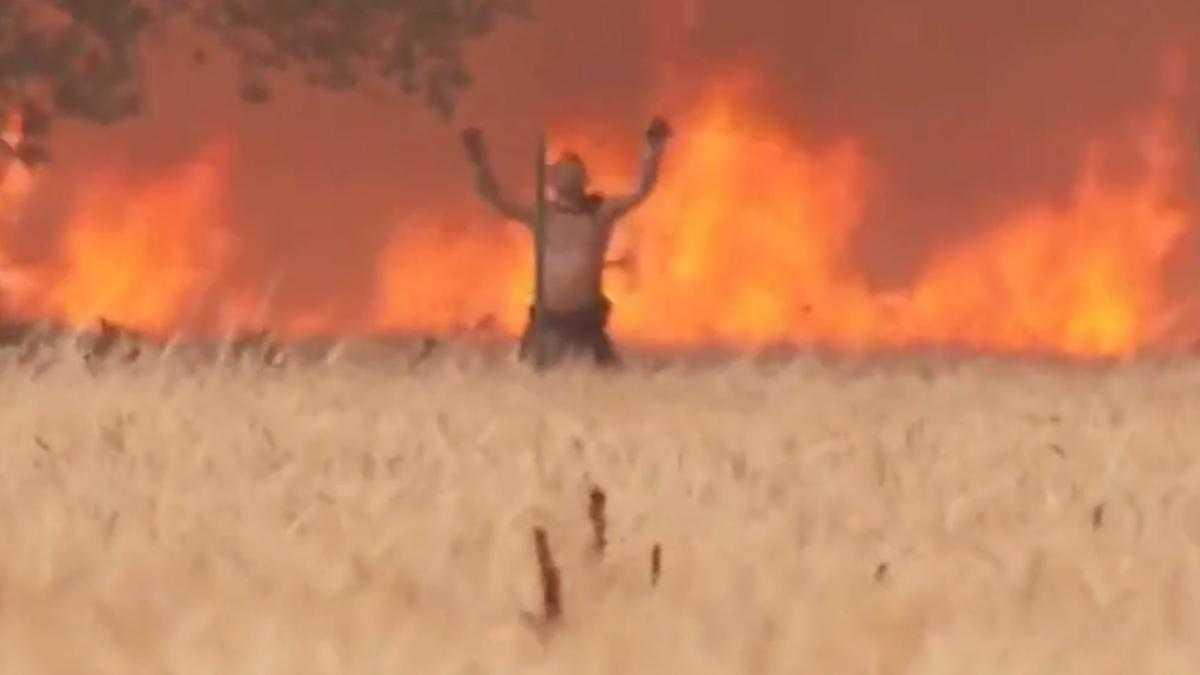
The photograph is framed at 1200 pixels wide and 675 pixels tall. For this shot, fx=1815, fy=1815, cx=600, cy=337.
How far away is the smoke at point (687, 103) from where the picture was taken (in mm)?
2307

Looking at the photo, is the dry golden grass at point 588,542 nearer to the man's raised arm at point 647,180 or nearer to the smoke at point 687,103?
the man's raised arm at point 647,180

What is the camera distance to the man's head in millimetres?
2086

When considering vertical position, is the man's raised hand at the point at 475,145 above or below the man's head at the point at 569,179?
above

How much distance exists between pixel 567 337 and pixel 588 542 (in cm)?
129

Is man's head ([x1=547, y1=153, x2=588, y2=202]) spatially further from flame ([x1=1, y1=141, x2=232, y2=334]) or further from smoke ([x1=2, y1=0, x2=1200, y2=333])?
flame ([x1=1, y1=141, x2=232, y2=334])

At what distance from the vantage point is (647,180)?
6.53 feet

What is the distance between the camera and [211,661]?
1.86ft

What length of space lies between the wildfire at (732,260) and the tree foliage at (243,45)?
106 millimetres

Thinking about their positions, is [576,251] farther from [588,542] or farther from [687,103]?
[588,542]

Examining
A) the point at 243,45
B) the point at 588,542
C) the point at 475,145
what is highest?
the point at 243,45

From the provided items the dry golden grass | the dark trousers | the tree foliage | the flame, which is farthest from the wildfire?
the dry golden grass

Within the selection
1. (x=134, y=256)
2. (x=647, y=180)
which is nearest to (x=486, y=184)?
(x=647, y=180)

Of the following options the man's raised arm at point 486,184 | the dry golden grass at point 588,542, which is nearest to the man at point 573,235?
the man's raised arm at point 486,184

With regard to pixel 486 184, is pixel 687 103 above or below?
above
